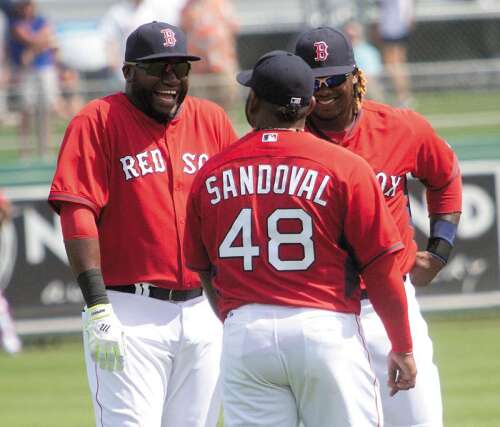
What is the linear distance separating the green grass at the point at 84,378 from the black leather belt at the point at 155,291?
3.17 metres

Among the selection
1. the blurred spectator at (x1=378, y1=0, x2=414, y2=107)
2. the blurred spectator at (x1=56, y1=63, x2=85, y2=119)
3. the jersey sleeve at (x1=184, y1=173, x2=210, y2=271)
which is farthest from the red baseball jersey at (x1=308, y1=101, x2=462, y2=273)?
the blurred spectator at (x1=378, y1=0, x2=414, y2=107)

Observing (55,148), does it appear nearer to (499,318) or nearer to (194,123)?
(499,318)

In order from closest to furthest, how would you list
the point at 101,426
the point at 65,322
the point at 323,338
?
1. the point at 323,338
2. the point at 101,426
3. the point at 65,322

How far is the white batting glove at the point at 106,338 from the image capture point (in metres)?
5.48

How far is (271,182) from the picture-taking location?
4.86 meters

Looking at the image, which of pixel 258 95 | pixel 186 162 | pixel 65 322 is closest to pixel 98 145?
pixel 186 162

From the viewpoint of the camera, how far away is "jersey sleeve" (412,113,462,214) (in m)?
5.98

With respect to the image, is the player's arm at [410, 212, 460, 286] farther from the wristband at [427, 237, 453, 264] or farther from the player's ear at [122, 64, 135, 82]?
the player's ear at [122, 64, 135, 82]

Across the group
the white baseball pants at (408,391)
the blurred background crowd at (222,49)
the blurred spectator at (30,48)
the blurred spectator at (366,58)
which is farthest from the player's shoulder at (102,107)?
the blurred spectator at (30,48)

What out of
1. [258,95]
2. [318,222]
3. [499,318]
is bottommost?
[499,318]

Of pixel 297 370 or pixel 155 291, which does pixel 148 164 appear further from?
pixel 297 370

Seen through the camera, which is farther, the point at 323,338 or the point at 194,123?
the point at 194,123

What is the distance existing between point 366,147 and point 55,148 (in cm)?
701

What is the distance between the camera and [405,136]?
5.91 meters
